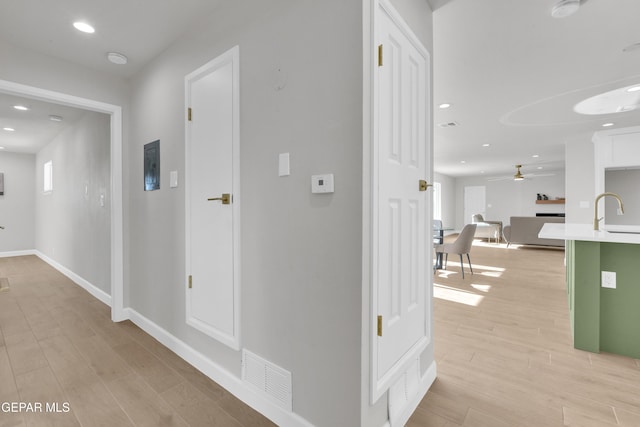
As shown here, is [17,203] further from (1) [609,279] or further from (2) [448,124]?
(1) [609,279]

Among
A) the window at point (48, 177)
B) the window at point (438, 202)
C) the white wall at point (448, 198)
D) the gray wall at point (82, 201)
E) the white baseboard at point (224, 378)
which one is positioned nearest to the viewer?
the white baseboard at point (224, 378)

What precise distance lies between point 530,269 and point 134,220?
19.8 ft

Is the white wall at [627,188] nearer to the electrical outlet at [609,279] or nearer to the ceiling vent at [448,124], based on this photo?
the ceiling vent at [448,124]

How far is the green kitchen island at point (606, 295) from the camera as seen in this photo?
85.6 inches

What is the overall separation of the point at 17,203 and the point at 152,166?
22.0ft

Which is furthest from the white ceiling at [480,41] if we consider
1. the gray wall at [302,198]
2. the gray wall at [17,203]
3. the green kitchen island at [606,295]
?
the gray wall at [17,203]

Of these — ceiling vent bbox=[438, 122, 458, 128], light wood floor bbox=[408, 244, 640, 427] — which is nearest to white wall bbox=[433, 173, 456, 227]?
ceiling vent bbox=[438, 122, 458, 128]

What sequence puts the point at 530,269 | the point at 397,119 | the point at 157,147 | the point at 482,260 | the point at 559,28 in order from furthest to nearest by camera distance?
the point at 482,260 → the point at 530,269 → the point at 157,147 → the point at 559,28 → the point at 397,119

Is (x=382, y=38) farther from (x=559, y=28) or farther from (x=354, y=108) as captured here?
(x=559, y=28)

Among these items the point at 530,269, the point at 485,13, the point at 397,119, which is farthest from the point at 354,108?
the point at 530,269

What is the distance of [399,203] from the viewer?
1.47 m

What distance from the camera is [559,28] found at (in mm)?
2164

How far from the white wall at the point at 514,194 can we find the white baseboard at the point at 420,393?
38.1 feet

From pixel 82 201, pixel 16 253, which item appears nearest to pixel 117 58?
pixel 82 201
